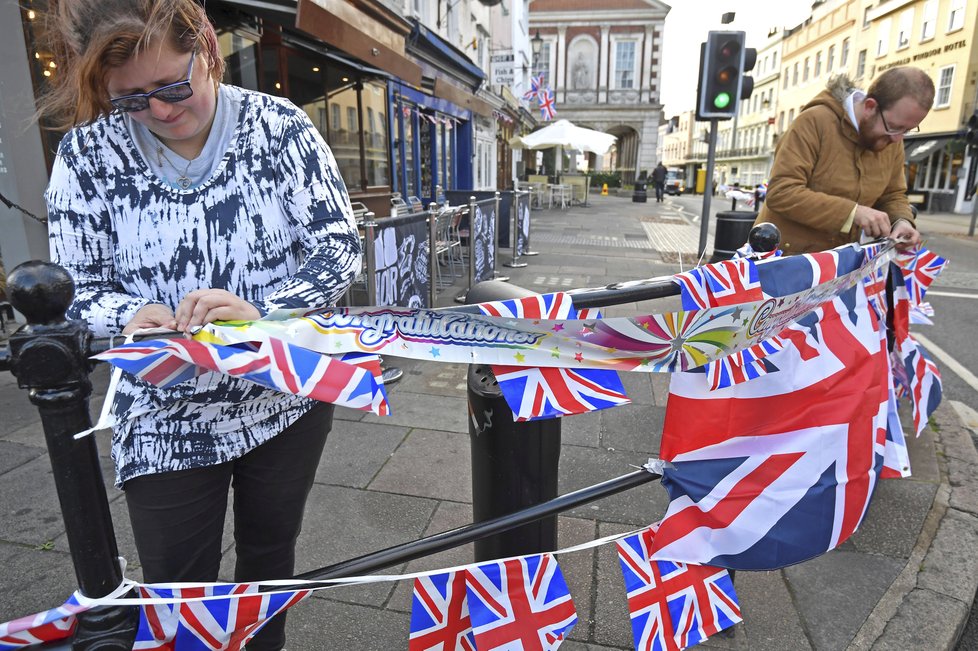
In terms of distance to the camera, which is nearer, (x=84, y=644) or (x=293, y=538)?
(x=84, y=644)

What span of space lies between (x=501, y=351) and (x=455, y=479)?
205 cm

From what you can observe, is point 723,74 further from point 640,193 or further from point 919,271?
point 640,193

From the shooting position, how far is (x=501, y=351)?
1.24 metres

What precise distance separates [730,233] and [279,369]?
23.6 ft

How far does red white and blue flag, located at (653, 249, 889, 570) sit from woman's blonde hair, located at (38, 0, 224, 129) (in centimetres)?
146

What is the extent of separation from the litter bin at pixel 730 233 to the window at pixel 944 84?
2780 centimetres

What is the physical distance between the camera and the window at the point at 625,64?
140 feet

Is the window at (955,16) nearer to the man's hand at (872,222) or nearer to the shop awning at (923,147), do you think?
the shop awning at (923,147)

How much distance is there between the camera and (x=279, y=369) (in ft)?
3.55

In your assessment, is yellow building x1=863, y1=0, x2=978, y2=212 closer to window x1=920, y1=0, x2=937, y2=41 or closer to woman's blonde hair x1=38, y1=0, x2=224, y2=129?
window x1=920, y1=0, x2=937, y2=41

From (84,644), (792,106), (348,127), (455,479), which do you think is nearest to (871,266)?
(455,479)

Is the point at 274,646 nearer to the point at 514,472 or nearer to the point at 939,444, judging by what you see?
the point at 514,472

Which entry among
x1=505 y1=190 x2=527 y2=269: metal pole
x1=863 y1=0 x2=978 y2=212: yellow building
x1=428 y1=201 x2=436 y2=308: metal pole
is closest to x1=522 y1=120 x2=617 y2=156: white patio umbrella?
x1=505 y1=190 x2=527 y2=269: metal pole

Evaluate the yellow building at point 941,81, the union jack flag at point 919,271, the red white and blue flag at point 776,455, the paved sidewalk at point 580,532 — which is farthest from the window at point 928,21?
the red white and blue flag at point 776,455
